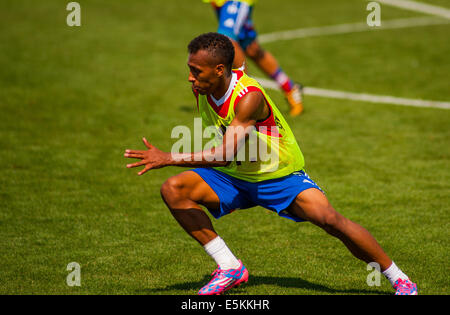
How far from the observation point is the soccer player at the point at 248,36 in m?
10.2

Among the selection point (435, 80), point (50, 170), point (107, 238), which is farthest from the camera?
point (435, 80)

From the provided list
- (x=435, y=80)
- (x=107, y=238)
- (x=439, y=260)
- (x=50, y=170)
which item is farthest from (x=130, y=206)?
(x=435, y=80)

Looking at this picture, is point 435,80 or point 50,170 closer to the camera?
point 50,170

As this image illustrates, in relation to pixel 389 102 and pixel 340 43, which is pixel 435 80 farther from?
pixel 340 43

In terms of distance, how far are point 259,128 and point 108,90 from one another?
6.81 m

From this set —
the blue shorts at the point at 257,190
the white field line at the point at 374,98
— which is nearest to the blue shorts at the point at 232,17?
the white field line at the point at 374,98

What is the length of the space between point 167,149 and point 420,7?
1112 centimetres

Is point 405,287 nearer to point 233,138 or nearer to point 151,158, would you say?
point 233,138

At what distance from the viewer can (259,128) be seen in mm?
5258

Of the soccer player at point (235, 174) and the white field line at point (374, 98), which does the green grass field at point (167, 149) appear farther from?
the soccer player at point (235, 174)

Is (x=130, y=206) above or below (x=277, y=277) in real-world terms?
above

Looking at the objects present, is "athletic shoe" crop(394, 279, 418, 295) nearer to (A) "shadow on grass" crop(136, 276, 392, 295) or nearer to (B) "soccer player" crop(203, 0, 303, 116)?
(A) "shadow on grass" crop(136, 276, 392, 295)

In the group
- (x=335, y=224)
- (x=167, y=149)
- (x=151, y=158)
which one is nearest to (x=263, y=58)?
(x=167, y=149)

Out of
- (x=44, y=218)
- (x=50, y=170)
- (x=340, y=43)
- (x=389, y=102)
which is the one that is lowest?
(x=44, y=218)
